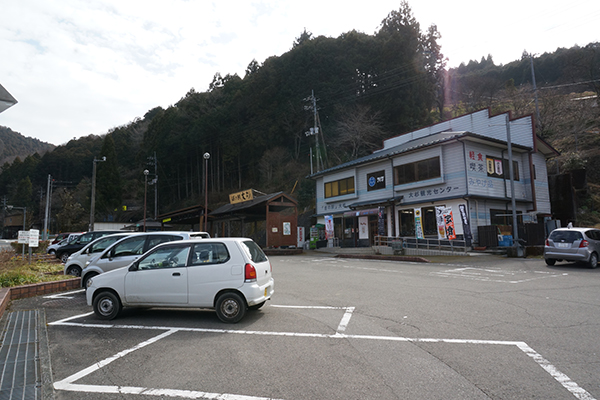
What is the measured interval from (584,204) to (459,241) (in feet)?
50.3

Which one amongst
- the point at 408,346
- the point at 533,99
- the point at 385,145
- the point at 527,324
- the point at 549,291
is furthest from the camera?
the point at 533,99

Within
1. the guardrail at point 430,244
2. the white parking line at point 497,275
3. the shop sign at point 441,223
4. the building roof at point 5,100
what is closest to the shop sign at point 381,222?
the guardrail at point 430,244

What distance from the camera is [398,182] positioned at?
88.0ft

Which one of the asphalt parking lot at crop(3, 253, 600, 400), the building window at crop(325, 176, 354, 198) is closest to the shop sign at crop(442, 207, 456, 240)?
the building window at crop(325, 176, 354, 198)

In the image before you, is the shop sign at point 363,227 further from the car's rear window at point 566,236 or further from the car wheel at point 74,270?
the car wheel at point 74,270

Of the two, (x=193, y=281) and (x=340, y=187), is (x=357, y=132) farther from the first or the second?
(x=193, y=281)

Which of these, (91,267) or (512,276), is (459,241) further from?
(91,267)

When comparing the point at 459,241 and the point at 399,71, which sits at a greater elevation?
the point at 399,71

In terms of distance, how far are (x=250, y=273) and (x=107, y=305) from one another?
9.35 ft

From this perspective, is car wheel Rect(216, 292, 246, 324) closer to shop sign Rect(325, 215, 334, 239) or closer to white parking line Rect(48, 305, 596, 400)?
white parking line Rect(48, 305, 596, 400)

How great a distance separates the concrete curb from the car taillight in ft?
16.8

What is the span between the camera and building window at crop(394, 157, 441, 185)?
80.0 feet

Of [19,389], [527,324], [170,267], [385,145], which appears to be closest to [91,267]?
[170,267]

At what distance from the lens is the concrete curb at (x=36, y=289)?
8234 millimetres
